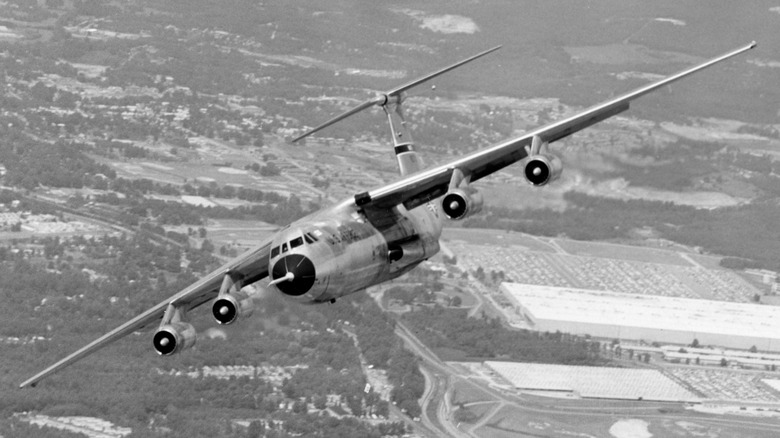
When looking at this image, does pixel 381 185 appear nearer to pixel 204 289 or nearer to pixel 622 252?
pixel 204 289

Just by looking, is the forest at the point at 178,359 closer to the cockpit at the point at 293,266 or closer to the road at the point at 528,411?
the road at the point at 528,411

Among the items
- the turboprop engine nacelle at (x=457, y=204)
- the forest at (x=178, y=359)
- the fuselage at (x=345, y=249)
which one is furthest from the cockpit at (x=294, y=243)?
the forest at (x=178, y=359)

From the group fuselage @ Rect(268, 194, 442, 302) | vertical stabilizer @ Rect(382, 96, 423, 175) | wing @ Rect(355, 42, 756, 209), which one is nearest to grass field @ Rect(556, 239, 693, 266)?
vertical stabilizer @ Rect(382, 96, 423, 175)

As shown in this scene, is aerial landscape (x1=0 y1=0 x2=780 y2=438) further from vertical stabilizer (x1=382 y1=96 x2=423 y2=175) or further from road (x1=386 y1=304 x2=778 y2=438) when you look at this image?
vertical stabilizer (x1=382 y1=96 x2=423 y2=175)

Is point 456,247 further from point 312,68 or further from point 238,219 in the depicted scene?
point 312,68

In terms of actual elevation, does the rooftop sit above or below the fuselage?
below

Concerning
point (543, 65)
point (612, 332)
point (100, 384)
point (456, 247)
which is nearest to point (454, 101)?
point (543, 65)
